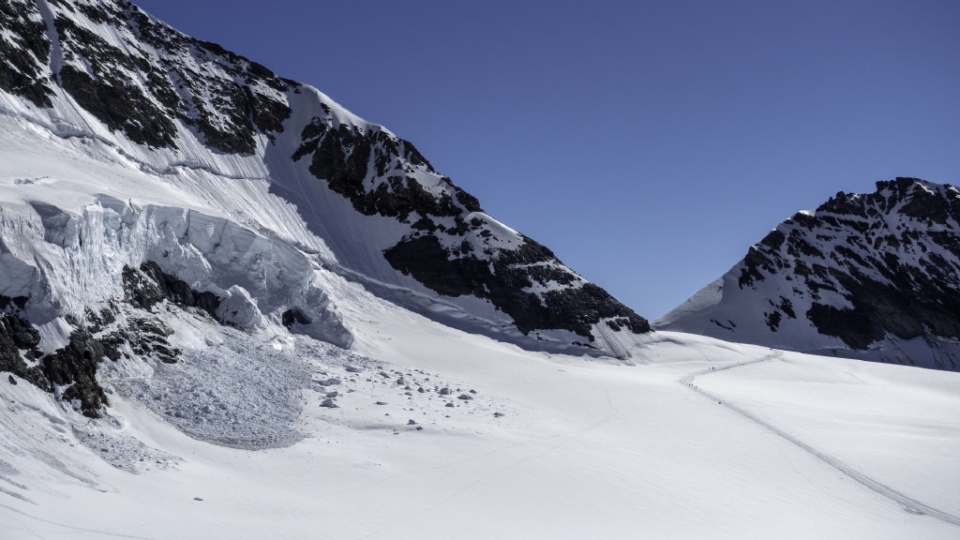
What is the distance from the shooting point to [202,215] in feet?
94.3

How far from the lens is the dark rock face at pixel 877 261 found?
79875mm

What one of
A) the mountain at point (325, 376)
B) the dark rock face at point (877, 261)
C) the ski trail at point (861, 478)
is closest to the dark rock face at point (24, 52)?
the mountain at point (325, 376)

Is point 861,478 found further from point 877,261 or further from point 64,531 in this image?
point 877,261

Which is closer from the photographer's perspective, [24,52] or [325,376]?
[325,376]

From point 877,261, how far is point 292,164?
74.6 meters

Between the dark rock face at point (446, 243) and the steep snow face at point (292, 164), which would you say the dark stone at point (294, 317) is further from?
the dark rock face at point (446, 243)

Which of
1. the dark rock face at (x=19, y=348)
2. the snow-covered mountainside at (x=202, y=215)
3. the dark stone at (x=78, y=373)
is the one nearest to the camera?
the dark rock face at (x=19, y=348)

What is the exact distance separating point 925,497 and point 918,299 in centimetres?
6905

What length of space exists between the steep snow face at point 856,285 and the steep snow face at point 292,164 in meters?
30.3

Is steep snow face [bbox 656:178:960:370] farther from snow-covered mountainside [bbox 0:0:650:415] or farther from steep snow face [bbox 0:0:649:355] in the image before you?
snow-covered mountainside [bbox 0:0:650:415]

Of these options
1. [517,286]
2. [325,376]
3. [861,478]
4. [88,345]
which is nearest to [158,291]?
[325,376]

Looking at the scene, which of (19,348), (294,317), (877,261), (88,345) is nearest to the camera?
(19,348)

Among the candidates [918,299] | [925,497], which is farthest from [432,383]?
[918,299]

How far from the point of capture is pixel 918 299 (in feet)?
270
